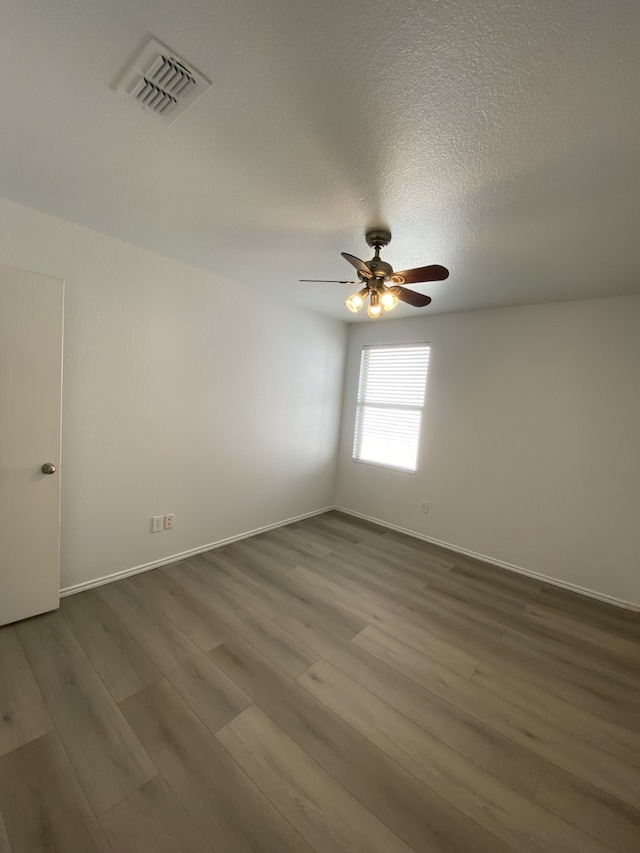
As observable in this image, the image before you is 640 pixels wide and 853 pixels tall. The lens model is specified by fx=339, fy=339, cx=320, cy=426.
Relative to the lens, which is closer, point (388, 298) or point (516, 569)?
point (388, 298)

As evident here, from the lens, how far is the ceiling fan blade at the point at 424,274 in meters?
1.73

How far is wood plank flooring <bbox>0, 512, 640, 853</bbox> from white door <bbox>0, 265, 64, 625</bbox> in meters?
0.30

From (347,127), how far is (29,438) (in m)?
2.23

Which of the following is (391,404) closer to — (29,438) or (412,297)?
(412,297)

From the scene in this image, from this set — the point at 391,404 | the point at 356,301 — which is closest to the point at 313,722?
the point at 356,301

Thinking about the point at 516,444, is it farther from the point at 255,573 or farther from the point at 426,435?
the point at 255,573

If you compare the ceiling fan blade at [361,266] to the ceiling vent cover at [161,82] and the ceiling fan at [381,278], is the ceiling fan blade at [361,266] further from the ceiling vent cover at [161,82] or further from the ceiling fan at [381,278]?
the ceiling vent cover at [161,82]

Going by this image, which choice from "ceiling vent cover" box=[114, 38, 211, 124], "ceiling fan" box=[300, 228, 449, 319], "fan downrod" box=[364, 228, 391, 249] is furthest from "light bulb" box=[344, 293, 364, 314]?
"ceiling vent cover" box=[114, 38, 211, 124]

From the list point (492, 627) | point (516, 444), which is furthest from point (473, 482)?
point (492, 627)

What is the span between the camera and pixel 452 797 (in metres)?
1.28

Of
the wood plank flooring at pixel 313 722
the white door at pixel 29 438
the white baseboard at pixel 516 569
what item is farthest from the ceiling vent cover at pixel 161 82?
the white baseboard at pixel 516 569

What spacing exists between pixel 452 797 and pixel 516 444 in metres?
2.60

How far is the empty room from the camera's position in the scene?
107cm

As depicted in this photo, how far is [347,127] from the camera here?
4.06ft
